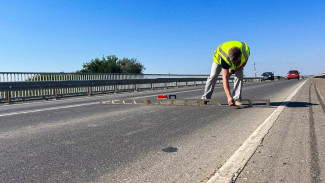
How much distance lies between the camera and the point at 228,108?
698 cm

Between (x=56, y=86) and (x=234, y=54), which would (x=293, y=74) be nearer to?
(x=56, y=86)

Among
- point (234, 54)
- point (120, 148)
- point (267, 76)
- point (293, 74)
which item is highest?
point (293, 74)

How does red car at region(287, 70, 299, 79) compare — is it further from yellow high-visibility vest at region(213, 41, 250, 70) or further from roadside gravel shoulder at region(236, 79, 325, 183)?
roadside gravel shoulder at region(236, 79, 325, 183)

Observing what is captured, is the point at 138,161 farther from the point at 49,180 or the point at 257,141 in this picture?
the point at 257,141

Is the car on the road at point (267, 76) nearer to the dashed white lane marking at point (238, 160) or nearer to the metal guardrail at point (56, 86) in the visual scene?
the metal guardrail at point (56, 86)

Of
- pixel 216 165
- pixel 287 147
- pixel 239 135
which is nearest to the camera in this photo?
pixel 216 165

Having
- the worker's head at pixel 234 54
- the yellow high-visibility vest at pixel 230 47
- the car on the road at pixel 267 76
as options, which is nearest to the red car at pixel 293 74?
the car on the road at pixel 267 76

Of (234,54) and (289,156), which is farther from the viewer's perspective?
(234,54)

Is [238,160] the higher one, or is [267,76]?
[267,76]

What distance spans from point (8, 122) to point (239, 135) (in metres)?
4.43

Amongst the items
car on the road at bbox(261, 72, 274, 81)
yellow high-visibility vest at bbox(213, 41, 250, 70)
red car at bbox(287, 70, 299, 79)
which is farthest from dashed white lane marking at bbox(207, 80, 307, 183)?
red car at bbox(287, 70, 299, 79)

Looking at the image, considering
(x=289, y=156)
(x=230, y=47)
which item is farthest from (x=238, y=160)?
(x=230, y=47)

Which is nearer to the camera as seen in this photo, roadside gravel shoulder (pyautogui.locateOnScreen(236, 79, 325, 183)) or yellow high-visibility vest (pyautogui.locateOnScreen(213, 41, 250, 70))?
roadside gravel shoulder (pyautogui.locateOnScreen(236, 79, 325, 183))

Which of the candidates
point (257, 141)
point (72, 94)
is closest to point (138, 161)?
point (257, 141)
